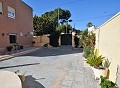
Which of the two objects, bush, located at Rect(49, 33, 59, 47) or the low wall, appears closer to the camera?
bush, located at Rect(49, 33, 59, 47)

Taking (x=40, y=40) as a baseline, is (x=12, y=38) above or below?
above

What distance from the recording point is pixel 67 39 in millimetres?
29094

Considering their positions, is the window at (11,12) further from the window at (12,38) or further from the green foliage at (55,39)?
the green foliage at (55,39)

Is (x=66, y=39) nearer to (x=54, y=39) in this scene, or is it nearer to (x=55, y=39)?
(x=55, y=39)

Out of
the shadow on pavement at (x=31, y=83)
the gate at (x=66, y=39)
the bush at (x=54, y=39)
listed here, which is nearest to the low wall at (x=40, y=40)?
the bush at (x=54, y=39)

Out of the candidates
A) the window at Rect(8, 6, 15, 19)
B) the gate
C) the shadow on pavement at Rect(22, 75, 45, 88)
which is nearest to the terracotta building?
the window at Rect(8, 6, 15, 19)

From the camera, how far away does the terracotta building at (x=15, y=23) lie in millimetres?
17766

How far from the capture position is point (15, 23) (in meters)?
21.1

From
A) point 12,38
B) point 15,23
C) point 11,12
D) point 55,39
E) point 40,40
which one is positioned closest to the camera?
point 11,12

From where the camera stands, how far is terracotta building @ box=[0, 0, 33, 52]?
1777cm

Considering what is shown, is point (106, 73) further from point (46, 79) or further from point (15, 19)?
point (15, 19)

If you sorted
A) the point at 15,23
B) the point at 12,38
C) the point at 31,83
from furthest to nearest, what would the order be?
the point at 15,23
the point at 12,38
the point at 31,83

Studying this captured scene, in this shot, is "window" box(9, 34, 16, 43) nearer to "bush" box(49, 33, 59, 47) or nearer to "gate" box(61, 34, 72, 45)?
"bush" box(49, 33, 59, 47)

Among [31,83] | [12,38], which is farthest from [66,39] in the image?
[31,83]
